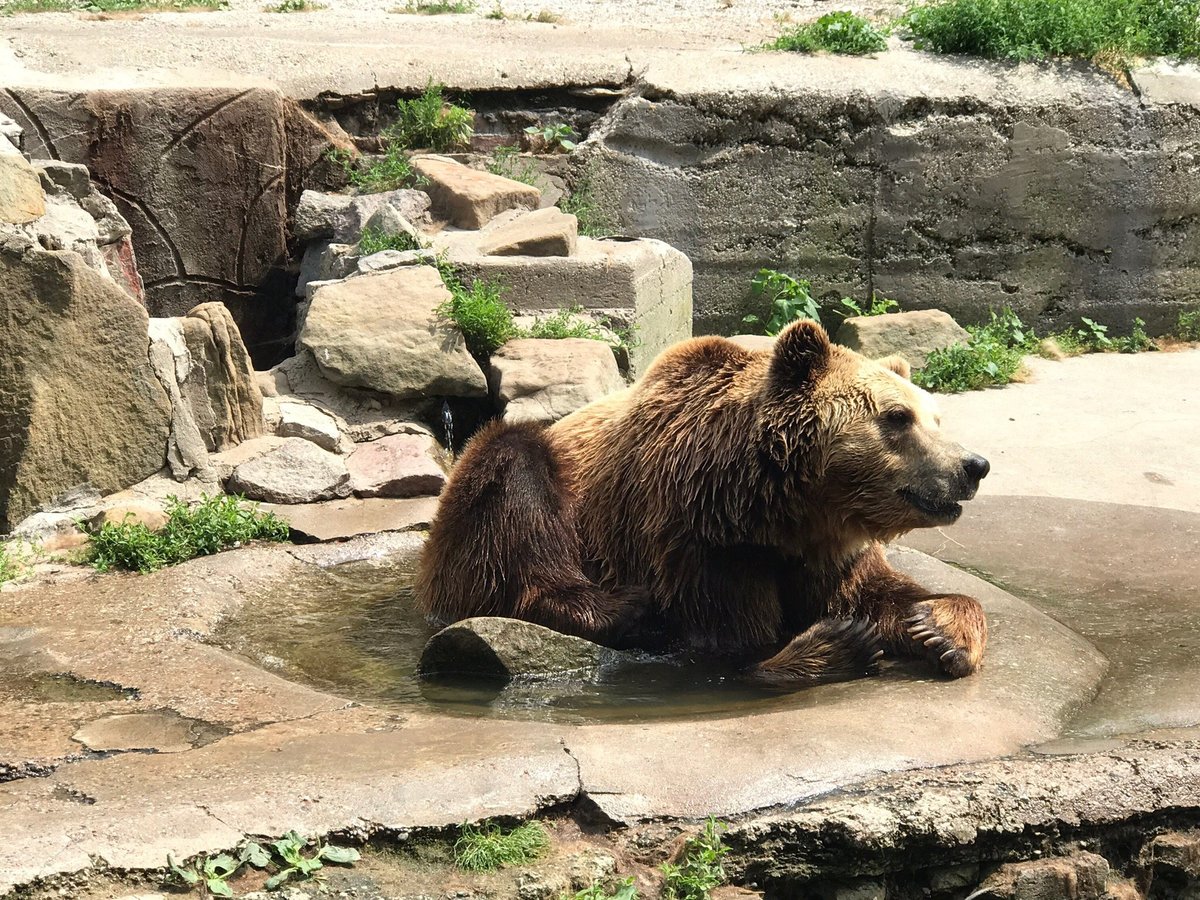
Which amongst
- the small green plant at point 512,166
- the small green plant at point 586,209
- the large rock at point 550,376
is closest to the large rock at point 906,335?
the small green plant at point 586,209

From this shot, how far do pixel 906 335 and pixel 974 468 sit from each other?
5577mm

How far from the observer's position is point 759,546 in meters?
5.45

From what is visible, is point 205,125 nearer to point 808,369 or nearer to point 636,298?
point 636,298

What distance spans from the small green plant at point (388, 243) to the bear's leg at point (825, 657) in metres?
4.52

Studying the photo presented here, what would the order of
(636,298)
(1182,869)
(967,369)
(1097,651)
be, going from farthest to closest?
(967,369)
(636,298)
(1097,651)
(1182,869)

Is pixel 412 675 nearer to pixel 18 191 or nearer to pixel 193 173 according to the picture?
pixel 18 191

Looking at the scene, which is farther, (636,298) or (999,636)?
(636,298)

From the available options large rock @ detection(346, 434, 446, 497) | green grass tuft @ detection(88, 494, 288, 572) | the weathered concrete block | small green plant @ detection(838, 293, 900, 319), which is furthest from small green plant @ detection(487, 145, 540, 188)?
green grass tuft @ detection(88, 494, 288, 572)

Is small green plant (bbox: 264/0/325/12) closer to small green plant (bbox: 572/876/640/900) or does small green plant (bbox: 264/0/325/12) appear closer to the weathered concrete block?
the weathered concrete block

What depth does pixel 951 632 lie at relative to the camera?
16.0ft

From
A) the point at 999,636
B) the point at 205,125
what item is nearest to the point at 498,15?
the point at 205,125

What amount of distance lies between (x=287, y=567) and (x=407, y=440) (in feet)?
5.18

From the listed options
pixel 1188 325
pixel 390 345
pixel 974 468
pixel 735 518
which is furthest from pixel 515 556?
pixel 1188 325

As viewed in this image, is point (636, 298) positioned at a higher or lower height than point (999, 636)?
higher
